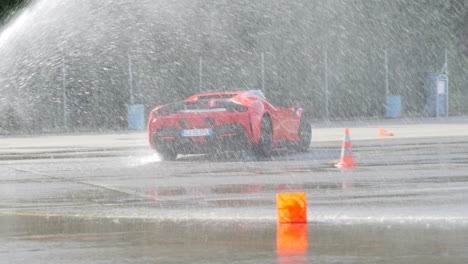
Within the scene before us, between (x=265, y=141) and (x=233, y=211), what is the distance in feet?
26.3

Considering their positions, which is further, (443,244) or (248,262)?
(443,244)

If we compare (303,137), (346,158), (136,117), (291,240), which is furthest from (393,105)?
(291,240)

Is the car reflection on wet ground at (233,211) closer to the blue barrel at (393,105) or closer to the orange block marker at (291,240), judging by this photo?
the orange block marker at (291,240)

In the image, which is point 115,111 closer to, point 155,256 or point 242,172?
point 242,172

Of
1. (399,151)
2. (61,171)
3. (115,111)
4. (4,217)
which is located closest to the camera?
(4,217)

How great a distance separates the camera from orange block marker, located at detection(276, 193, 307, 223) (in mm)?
9219

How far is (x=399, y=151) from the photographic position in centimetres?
1925

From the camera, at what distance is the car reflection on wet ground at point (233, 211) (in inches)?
303

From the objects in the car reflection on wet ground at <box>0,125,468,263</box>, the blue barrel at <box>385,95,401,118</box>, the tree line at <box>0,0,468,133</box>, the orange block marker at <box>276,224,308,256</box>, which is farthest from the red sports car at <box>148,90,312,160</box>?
the blue barrel at <box>385,95,401,118</box>

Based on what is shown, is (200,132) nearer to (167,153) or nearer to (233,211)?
(167,153)

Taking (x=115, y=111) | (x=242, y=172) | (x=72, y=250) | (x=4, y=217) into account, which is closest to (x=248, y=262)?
(x=72, y=250)

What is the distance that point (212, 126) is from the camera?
58.1 ft

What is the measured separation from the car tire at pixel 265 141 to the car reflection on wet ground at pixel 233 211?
42 centimetres

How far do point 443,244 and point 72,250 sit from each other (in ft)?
9.31
